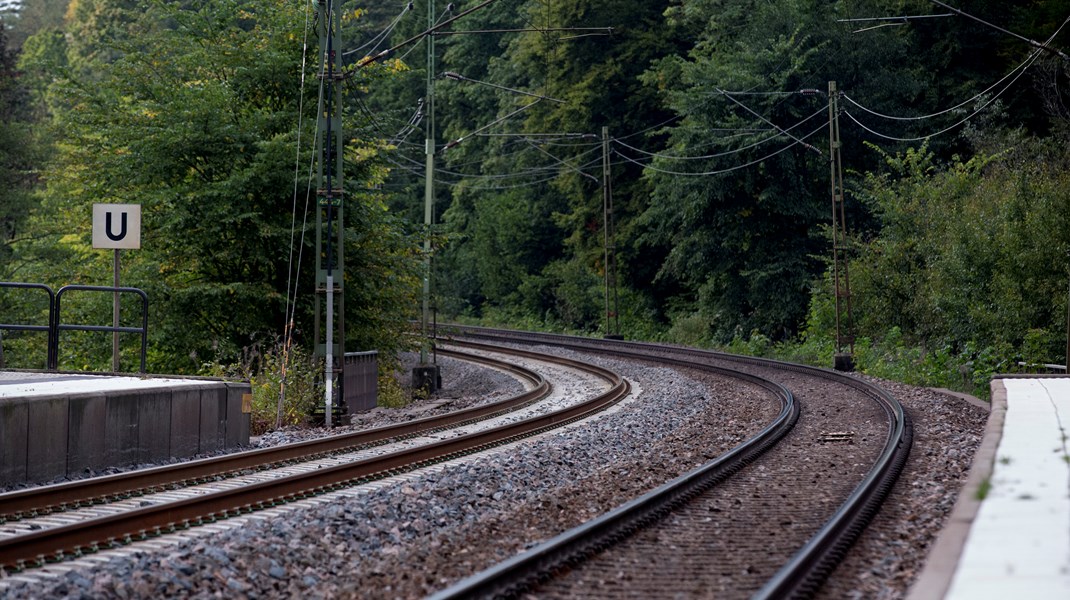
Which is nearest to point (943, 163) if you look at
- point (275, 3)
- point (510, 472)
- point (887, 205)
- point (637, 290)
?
point (887, 205)

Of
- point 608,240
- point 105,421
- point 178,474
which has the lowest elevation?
point 178,474

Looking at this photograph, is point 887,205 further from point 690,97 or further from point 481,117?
point 481,117

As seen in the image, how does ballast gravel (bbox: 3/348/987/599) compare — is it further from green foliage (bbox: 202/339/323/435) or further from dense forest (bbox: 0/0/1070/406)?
dense forest (bbox: 0/0/1070/406)

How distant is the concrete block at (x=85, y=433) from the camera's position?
12.3m

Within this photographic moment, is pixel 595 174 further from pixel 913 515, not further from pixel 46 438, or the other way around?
pixel 913 515

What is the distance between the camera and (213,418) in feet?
49.8

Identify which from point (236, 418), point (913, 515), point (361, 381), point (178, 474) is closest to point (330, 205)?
point (361, 381)

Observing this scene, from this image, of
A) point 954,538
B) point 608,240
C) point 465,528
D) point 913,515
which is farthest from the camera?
point 608,240

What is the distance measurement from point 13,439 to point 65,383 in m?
3.02

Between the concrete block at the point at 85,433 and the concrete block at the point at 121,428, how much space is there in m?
0.10

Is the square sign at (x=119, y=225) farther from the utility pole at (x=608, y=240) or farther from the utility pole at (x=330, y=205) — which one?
the utility pole at (x=608, y=240)

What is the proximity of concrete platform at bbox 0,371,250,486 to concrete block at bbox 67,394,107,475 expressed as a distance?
11 millimetres

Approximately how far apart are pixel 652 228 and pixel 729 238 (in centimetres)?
566

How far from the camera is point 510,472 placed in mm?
12820
